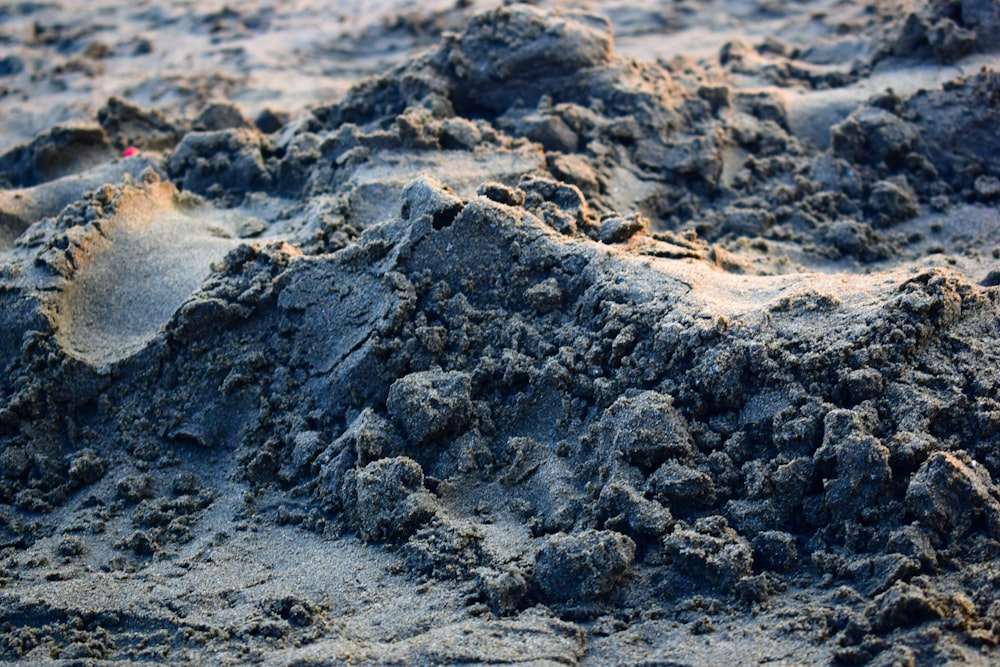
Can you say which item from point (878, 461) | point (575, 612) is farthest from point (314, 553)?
point (878, 461)

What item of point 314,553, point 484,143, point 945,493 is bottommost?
point 314,553

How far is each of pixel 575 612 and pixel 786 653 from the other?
51cm

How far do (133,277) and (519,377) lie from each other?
1.58 metres

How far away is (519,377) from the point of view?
3043mm

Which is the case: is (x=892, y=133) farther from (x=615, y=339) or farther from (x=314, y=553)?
(x=314, y=553)

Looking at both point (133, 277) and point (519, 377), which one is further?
point (133, 277)

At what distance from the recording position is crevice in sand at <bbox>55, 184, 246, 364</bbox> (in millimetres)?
3434

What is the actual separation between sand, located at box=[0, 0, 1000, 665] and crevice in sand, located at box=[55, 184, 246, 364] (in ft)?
0.05

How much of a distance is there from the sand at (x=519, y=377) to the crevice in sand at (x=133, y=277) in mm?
15

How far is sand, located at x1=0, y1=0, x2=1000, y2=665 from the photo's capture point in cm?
246

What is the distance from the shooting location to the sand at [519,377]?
2.46 m

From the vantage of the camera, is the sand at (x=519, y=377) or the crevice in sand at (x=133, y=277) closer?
the sand at (x=519, y=377)

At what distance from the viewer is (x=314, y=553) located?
2779 millimetres

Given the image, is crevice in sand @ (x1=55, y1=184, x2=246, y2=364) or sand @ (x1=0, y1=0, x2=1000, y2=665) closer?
sand @ (x1=0, y1=0, x2=1000, y2=665)
